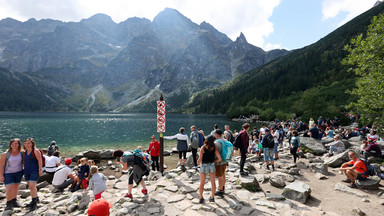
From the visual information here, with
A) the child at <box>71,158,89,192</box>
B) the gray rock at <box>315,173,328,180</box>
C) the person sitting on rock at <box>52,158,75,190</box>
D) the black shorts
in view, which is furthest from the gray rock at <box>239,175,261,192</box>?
the person sitting on rock at <box>52,158,75,190</box>

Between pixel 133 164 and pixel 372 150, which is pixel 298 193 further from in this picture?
pixel 372 150

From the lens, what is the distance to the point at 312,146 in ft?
52.4

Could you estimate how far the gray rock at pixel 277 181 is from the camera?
8.95 meters

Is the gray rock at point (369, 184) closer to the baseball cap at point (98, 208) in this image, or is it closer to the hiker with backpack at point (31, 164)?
the baseball cap at point (98, 208)

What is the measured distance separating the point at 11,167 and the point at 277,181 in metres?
12.0

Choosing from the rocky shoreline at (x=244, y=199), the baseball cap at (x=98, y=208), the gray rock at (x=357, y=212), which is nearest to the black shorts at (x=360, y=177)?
the rocky shoreline at (x=244, y=199)

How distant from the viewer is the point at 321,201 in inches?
303

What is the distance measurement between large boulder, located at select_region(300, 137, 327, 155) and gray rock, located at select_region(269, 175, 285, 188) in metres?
8.81

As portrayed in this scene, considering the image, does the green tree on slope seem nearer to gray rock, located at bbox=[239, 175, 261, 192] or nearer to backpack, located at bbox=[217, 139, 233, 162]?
gray rock, located at bbox=[239, 175, 261, 192]

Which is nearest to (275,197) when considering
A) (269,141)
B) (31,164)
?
(269,141)

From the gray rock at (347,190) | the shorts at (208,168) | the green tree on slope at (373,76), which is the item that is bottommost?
the gray rock at (347,190)

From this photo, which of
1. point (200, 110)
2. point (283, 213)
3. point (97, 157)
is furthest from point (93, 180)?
point (200, 110)

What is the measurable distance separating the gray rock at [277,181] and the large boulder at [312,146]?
8814 millimetres

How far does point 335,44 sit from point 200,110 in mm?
127509
